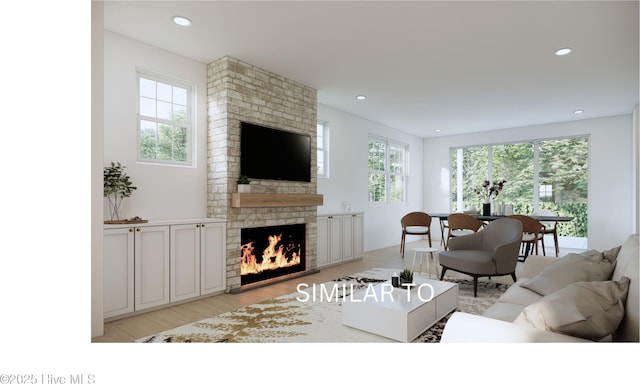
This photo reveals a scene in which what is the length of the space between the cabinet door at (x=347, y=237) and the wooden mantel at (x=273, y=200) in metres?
0.90

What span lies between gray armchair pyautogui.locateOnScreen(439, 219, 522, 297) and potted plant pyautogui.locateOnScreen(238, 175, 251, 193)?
2.41 m

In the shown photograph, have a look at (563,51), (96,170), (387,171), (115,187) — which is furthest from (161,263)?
(387,171)

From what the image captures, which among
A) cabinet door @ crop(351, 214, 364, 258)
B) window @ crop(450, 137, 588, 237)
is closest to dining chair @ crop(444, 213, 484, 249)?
cabinet door @ crop(351, 214, 364, 258)

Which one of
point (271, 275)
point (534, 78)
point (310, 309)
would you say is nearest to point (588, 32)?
point (534, 78)

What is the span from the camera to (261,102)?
4.32 m

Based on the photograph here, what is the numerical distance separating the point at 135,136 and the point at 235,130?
1042mm

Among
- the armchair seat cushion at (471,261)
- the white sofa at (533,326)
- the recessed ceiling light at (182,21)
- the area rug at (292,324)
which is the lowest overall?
the area rug at (292,324)

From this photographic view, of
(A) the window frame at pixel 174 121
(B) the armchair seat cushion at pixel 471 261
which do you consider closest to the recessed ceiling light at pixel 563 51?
(B) the armchair seat cushion at pixel 471 261

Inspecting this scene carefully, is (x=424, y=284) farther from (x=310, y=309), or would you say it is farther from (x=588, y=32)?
(x=588, y=32)

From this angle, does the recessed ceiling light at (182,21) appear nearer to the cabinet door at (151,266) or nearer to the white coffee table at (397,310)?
the cabinet door at (151,266)

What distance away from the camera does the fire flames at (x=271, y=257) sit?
165 inches

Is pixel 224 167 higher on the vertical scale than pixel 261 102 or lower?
lower
